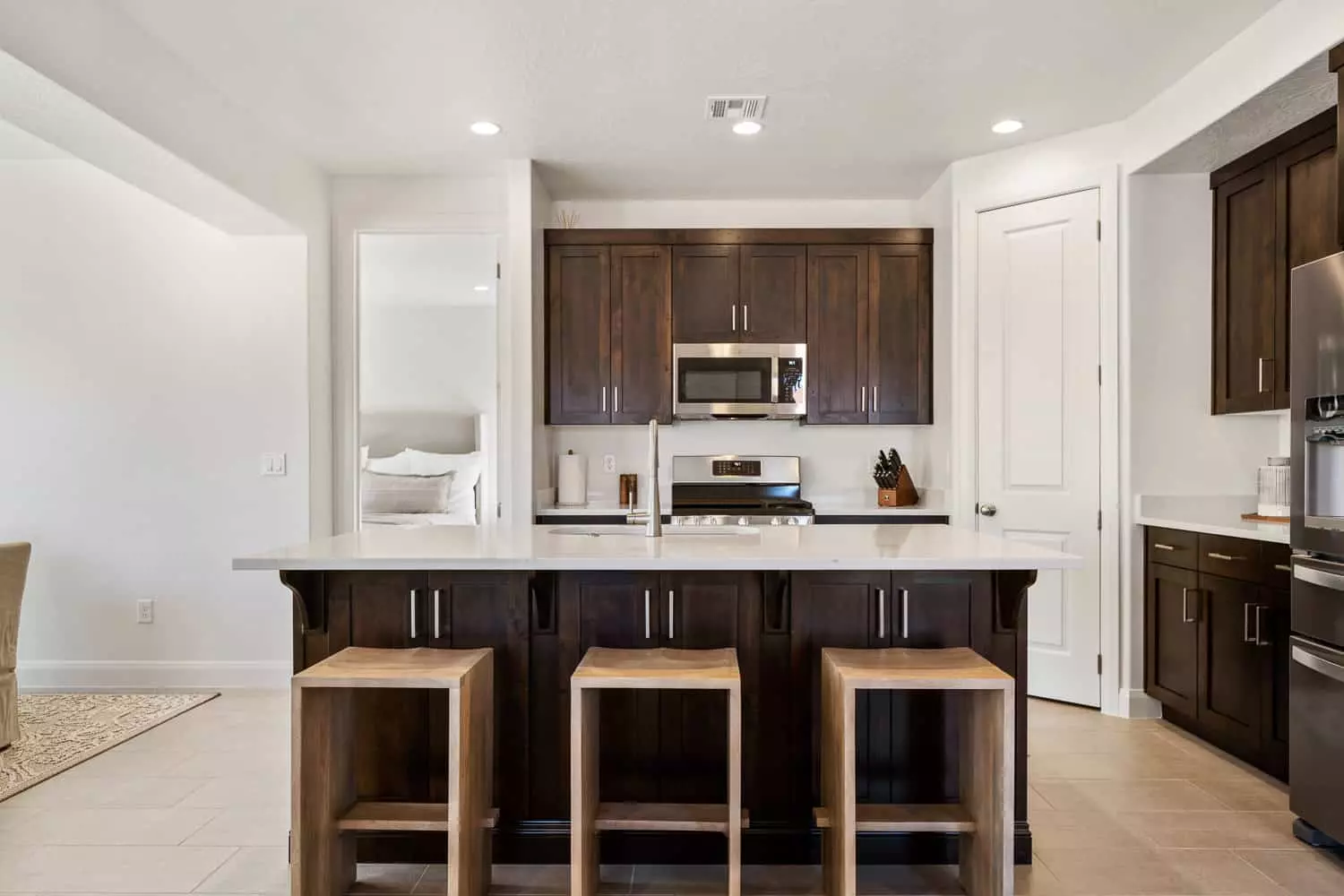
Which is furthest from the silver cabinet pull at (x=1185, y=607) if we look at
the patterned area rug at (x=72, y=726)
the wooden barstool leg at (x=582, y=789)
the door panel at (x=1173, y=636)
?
the patterned area rug at (x=72, y=726)

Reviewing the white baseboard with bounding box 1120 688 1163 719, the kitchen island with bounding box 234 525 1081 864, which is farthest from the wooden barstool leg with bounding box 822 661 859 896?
the white baseboard with bounding box 1120 688 1163 719

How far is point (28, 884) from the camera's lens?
2184mm

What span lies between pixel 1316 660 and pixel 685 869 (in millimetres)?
1797

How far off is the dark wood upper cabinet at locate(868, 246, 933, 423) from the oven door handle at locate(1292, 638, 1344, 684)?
88.9 inches


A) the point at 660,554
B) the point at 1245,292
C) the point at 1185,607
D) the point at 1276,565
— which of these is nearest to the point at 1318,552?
the point at 1276,565

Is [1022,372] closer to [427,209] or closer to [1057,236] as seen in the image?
[1057,236]

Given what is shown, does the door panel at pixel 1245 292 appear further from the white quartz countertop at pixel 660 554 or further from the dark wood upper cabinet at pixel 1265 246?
the white quartz countertop at pixel 660 554

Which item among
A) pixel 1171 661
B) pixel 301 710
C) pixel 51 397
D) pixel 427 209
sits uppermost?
pixel 427 209

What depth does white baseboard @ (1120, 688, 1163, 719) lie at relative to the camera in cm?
353

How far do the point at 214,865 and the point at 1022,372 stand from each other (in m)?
3.57

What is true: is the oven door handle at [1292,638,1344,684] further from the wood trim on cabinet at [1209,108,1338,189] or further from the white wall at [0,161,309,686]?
the white wall at [0,161,309,686]

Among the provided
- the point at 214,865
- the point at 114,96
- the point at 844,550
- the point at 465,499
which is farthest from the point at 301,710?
the point at 465,499

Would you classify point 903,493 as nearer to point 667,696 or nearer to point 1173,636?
point 1173,636

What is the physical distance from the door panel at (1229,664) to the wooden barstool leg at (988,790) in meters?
1.42
